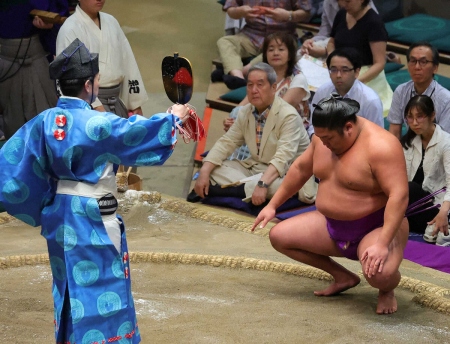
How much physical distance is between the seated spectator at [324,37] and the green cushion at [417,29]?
61cm

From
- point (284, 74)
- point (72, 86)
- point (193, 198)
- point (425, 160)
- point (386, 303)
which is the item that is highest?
point (72, 86)

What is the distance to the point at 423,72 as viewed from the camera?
13.3 ft

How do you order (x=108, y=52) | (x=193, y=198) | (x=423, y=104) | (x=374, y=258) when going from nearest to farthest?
(x=374, y=258), (x=423, y=104), (x=108, y=52), (x=193, y=198)

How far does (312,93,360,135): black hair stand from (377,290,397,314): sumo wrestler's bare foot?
58cm

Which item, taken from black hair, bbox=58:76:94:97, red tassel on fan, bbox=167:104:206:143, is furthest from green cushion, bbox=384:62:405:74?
black hair, bbox=58:76:94:97

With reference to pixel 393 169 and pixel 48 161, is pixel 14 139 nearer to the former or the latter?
pixel 48 161

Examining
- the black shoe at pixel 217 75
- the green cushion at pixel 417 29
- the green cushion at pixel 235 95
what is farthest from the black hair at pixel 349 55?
the green cushion at pixel 417 29

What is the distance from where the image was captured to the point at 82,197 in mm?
2303

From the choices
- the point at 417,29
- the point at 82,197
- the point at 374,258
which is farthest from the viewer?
the point at 417,29

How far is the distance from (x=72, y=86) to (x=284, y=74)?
231cm

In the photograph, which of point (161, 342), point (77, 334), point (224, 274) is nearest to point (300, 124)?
point (224, 274)

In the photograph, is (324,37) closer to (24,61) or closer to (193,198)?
(193,198)

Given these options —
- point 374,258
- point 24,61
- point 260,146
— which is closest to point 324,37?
point 260,146

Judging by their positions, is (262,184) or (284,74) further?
Result: (284,74)
